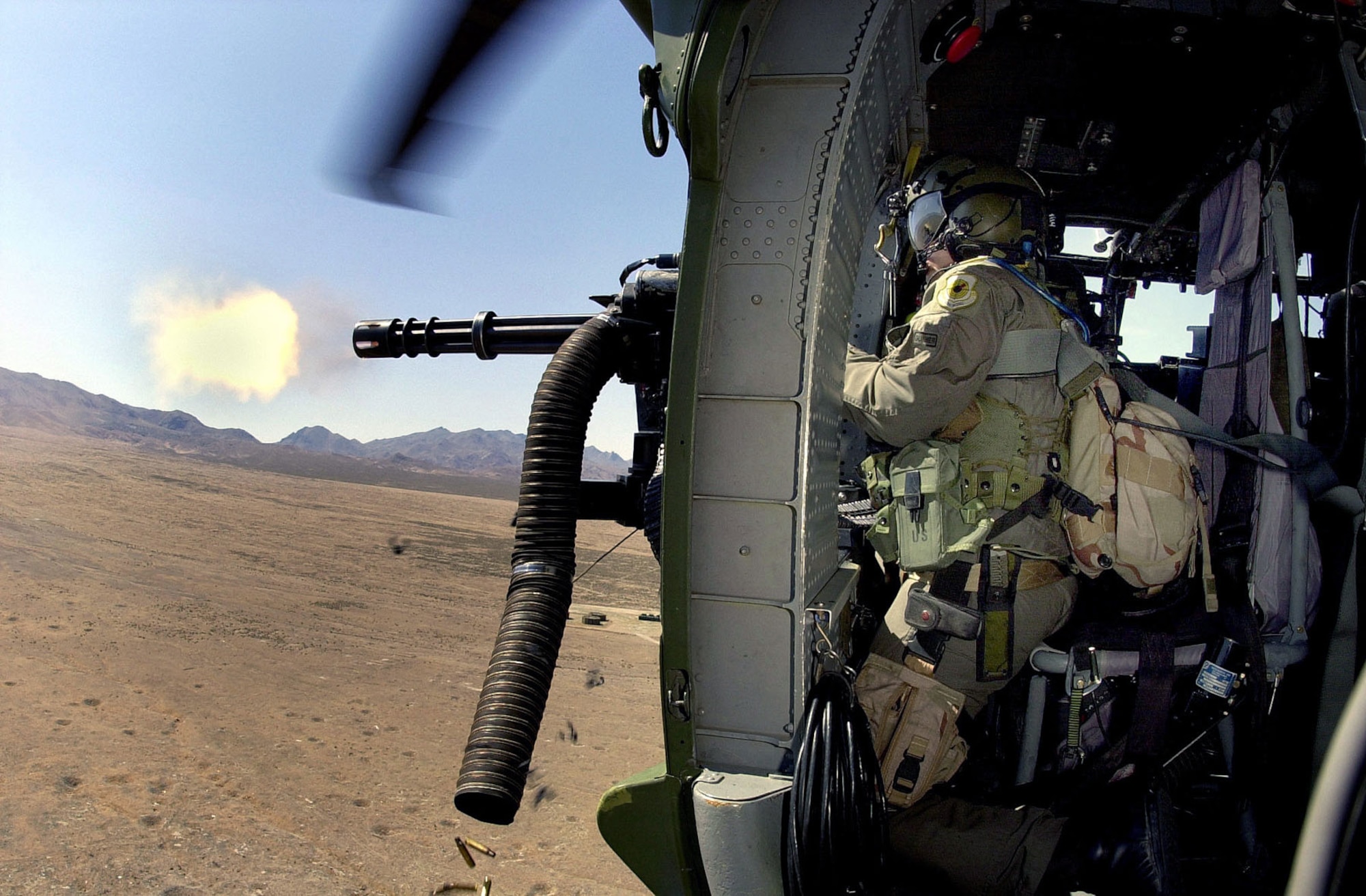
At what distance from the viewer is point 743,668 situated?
6.72 ft

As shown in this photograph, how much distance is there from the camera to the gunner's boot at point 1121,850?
2.28m

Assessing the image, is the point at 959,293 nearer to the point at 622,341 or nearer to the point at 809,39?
the point at 809,39

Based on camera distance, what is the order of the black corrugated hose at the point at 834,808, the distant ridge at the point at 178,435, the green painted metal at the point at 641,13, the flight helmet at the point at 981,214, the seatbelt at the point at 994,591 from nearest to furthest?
the black corrugated hose at the point at 834,808
the green painted metal at the point at 641,13
the seatbelt at the point at 994,591
the flight helmet at the point at 981,214
the distant ridge at the point at 178,435

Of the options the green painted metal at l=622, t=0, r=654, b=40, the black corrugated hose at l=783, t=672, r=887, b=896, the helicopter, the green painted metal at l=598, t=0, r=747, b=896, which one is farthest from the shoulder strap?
the green painted metal at l=622, t=0, r=654, b=40

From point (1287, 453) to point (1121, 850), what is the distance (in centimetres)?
132

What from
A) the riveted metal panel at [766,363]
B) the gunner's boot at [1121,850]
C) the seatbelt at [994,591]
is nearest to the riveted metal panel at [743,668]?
the riveted metal panel at [766,363]

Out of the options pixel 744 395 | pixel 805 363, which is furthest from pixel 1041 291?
pixel 744 395

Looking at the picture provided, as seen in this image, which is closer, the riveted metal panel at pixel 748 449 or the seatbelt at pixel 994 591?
the riveted metal panel at pixel 748 449

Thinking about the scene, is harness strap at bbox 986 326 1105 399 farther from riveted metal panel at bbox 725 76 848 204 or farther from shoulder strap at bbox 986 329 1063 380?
→ riveted metal panel at bbox 725 76 848 204

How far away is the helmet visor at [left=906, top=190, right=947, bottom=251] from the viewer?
3055 millimetres

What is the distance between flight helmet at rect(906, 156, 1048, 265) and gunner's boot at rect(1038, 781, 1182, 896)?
1833 mm

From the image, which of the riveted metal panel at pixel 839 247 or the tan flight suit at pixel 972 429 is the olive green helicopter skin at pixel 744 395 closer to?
the riveted metal panel at pixel 839 247

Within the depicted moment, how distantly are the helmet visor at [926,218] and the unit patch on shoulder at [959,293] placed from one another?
530 millimetres

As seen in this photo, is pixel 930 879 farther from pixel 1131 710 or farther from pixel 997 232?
pixel 997 232
